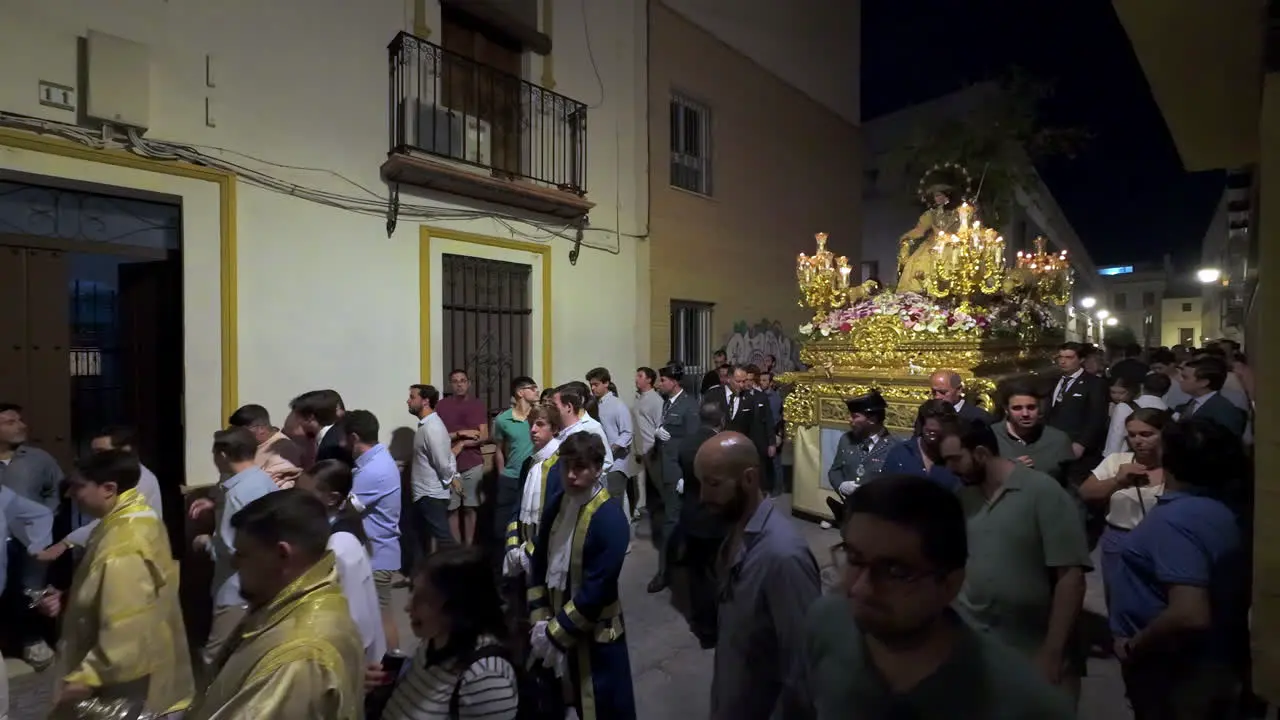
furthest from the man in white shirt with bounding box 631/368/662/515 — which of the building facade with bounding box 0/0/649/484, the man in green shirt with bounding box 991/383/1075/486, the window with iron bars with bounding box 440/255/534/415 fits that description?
the man in green shirt with bounding box 991/383/1075/486

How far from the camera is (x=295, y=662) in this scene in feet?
6.71

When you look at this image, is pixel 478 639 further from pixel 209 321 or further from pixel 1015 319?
pixel 1015 319

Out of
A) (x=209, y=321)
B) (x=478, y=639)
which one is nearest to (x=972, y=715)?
(x=478, y=639)

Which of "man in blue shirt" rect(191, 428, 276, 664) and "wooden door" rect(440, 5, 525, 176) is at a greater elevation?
"wooden door" rect(440, 5, 525, 176)

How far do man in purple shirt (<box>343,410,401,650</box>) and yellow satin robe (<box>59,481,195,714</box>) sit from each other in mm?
1848

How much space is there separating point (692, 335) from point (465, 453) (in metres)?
6.00

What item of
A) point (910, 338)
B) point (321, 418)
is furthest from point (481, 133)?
point (910, 338)

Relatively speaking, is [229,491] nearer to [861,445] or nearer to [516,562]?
[516,562]

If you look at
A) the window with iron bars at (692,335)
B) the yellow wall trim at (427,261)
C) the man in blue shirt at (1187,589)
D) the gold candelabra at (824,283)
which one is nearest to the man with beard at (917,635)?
the man in blue shirt at (1187,589)

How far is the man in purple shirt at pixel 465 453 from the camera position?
316 inches

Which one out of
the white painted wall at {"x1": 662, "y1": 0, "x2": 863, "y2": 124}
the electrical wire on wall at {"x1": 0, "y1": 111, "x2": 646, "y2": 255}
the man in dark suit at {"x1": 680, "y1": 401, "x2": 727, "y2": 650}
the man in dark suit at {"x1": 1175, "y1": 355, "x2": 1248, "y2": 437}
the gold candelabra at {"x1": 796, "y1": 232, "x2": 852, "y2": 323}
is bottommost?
the man in dark suit at {"x1": 680, "y1": 401, "x2": 727, "y2": 650}

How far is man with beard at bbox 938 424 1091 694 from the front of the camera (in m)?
2.96

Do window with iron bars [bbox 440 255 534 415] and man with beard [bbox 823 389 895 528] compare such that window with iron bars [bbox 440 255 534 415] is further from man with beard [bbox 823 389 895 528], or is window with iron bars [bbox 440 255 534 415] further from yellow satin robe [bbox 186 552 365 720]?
yellow satin robe [bbox 186 552 365 720]

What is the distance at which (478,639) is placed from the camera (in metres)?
2.45
